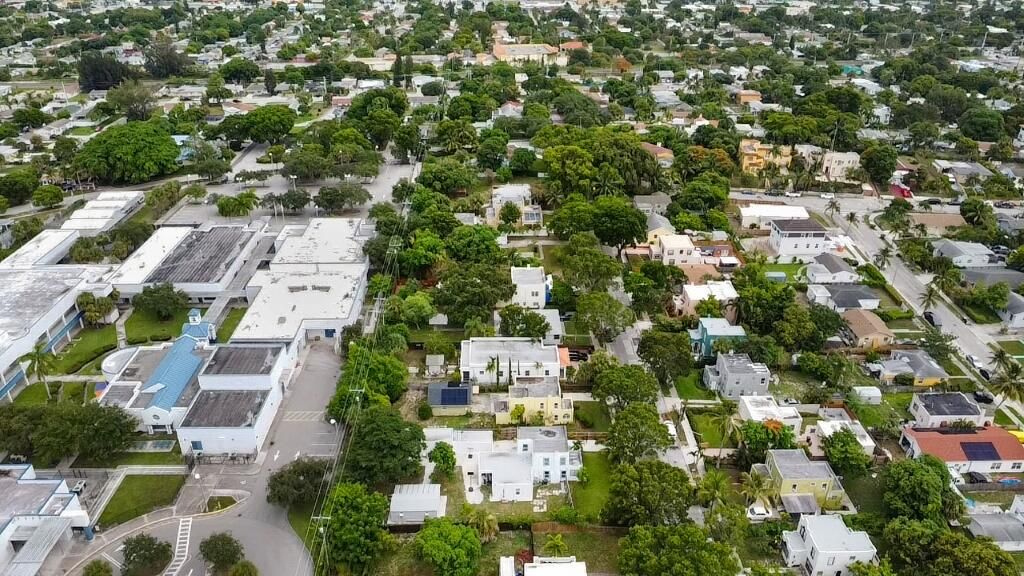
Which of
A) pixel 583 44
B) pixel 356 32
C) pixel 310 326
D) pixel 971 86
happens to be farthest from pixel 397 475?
pixel 356 32

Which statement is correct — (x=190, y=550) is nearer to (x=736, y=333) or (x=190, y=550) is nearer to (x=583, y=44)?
(x=736, y=333)

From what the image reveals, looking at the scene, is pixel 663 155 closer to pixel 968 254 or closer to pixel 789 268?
pixel 789 268

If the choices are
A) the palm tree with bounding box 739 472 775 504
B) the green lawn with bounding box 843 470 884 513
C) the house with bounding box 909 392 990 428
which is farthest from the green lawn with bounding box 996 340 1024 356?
the palm tree with bounding box 739 472 775 504

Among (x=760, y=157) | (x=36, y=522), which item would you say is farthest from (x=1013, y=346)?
(x=36, y=522)

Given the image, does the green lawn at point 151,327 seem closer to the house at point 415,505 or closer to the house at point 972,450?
the house at point 415,505

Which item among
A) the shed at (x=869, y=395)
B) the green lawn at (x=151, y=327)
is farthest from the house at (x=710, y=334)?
the green lawn at (x=151, y=327)

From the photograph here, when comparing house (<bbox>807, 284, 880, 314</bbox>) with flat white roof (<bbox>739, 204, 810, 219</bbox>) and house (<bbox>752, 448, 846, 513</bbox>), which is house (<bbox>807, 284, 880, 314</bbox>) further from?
house (<bbox>752, 448, 846, 513</bbox>)
